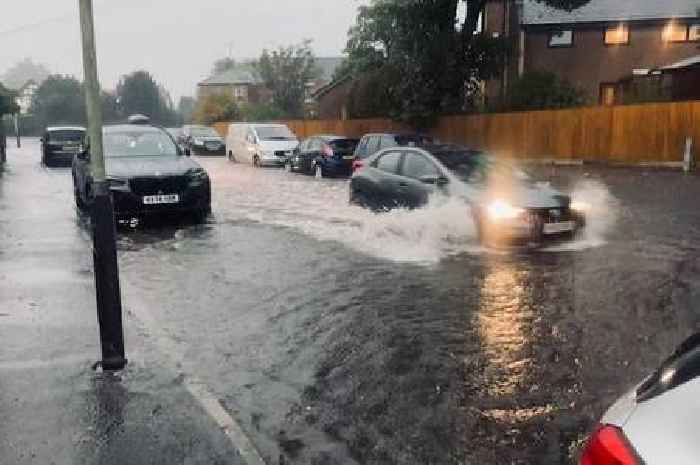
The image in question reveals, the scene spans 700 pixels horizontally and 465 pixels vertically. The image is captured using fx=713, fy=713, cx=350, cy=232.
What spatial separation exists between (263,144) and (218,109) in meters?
35.2

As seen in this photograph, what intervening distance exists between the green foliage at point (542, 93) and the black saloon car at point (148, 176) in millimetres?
19381

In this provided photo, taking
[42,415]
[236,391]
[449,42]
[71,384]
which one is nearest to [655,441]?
[236,391]

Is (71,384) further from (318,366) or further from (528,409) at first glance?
(528,409)

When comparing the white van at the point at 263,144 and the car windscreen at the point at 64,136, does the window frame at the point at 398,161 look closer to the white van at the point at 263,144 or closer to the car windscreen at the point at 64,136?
the white van at the point at 263,144

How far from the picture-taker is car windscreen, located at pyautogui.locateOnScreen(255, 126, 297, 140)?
3112cm

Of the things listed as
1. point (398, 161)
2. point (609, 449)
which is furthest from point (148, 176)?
point (609, 449)

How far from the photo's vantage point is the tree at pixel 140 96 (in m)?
92.8

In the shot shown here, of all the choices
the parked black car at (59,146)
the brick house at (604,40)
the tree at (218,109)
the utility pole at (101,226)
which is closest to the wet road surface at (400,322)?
the utility pole at (101,226)

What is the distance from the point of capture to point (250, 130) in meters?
31.8

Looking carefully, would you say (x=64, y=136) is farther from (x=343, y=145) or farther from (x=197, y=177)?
(x=197, y=177)

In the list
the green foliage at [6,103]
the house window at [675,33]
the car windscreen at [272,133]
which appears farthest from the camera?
the house window at [675,33]

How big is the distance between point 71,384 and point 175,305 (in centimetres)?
221

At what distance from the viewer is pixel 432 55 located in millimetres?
29844

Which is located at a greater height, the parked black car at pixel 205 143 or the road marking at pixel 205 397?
the parked black car at pixel 205 143
